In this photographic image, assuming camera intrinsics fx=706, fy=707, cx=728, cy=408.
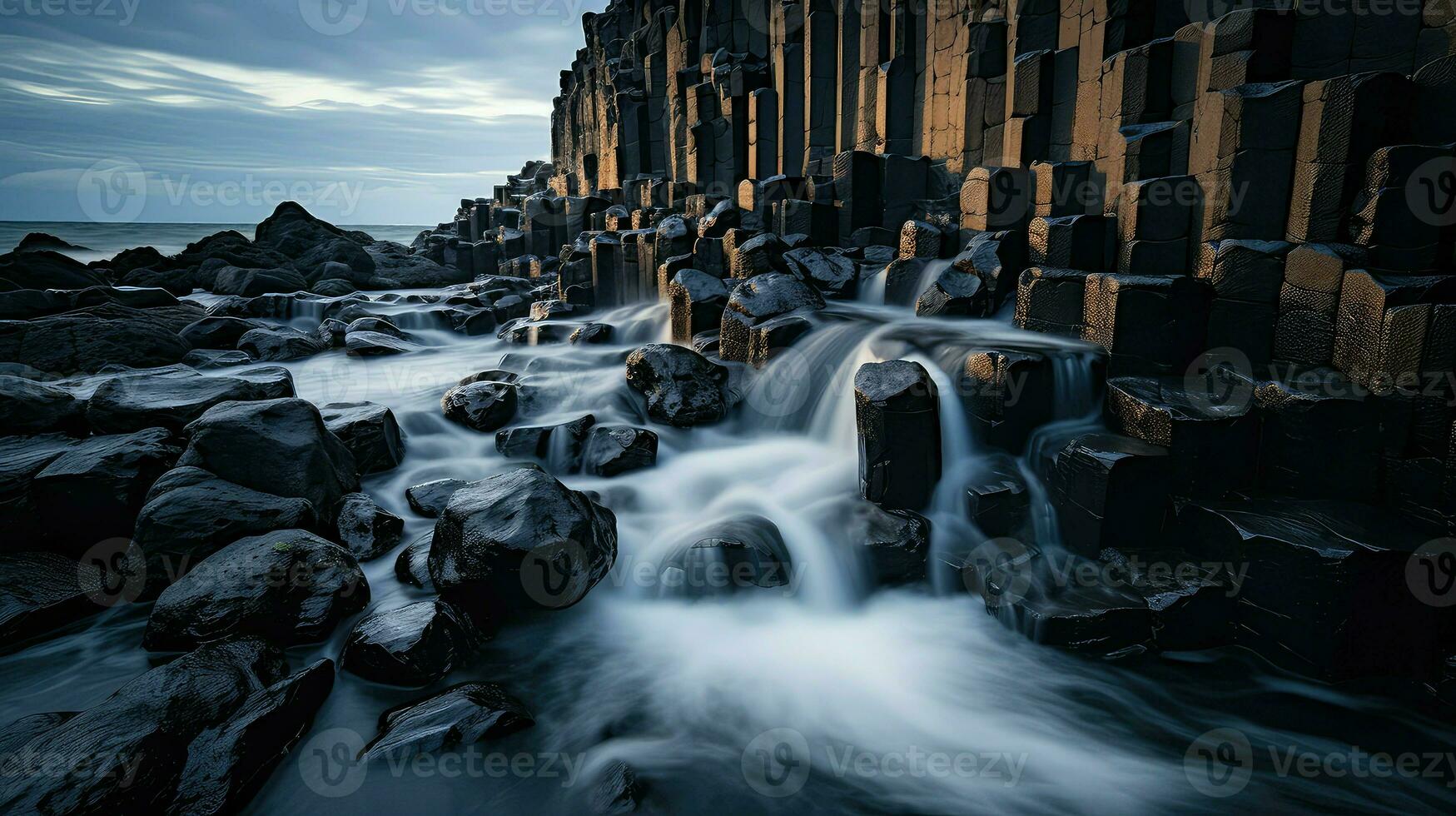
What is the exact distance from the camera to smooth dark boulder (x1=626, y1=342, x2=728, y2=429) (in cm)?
625

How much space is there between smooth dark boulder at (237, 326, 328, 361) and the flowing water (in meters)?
5.94

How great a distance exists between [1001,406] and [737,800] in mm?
3030

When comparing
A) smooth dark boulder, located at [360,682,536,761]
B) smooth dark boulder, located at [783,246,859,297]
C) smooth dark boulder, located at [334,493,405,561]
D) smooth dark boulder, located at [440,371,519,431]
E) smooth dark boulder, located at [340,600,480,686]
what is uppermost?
smooth dark boulder, located at [783,246,859,297]

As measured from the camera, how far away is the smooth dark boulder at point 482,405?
6.51 metres

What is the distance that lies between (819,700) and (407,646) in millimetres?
1987

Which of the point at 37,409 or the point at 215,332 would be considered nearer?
the point at 37,409

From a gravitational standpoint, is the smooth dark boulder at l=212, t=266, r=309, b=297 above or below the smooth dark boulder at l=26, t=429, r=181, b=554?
above

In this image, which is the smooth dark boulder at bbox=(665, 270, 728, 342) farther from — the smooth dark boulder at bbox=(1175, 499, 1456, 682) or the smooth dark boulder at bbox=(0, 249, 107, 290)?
the smooth dark boulder at bbox=(0, 249, 107, 290)

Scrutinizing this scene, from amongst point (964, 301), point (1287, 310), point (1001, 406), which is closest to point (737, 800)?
point (1001, 406)

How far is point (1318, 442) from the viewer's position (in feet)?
12.6

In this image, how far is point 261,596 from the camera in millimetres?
3504

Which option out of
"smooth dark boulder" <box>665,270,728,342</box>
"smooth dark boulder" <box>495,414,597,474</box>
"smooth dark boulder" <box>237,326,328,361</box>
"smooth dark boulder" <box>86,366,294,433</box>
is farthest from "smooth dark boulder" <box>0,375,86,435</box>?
"smooth dark boulder" <box>665,270,728,342</box>

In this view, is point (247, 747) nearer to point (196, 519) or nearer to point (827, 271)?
point (196, 519)

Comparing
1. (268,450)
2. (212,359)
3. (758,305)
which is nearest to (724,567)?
(268,450)
